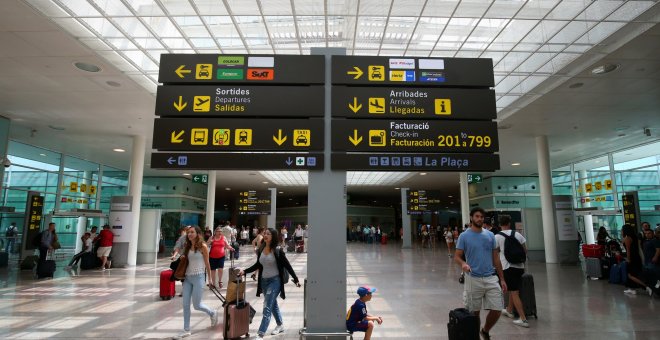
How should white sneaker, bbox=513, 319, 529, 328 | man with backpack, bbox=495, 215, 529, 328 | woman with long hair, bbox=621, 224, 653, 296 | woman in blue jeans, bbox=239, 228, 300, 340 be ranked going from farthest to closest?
woman with long hair, bbox=621, 224, 653, 296, man with backpack, bbox=495, 215, 529, 328, white sneaker, bbox=513, 319, 529, 328, woman in blue jeans, bbox=239, 228, 300, 340

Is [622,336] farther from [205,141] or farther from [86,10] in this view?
[86,10]

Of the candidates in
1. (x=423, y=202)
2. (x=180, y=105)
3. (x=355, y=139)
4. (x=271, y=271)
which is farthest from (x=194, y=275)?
(x=423, y=202)

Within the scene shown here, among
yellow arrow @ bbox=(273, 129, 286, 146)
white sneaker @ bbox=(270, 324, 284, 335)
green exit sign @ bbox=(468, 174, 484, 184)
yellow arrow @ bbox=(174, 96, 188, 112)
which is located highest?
green exit sign @ bbox=(468, 174, 484, 184)

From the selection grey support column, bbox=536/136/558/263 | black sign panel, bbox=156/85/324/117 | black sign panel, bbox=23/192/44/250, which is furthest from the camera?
grey support column, bbox=536/136/558/263

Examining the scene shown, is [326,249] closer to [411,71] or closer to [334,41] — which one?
[411,71]

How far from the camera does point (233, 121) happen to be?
538cm

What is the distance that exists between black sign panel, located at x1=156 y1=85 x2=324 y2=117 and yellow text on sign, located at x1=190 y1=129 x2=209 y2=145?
268mm

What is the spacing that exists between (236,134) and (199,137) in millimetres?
521

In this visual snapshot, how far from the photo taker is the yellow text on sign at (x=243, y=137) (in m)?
5.28

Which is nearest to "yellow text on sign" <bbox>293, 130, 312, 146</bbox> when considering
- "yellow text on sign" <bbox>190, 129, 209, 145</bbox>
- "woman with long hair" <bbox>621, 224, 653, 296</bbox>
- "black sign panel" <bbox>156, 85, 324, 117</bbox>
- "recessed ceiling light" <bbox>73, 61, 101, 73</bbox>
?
"black sign panel" <bbox>156, 85, 324, 117</bbox>

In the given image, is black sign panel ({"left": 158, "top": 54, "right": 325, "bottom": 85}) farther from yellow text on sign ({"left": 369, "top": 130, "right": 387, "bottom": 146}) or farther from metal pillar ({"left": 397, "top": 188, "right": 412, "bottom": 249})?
metal pillar ({"left": 397, "top": 188, "right": 412, "bottom": 249})

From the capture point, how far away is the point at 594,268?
13477 mm

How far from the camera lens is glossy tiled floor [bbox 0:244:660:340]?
6602 millimetres

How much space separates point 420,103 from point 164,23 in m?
8.43
